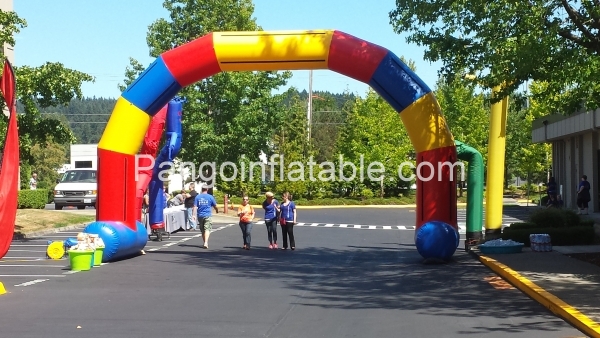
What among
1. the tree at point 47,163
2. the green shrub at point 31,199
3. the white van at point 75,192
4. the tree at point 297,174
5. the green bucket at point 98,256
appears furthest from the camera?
the tree at point 47,163

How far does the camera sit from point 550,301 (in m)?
10.9

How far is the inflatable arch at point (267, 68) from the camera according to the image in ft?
57.3

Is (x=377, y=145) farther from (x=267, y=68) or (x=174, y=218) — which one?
(x=267, y=68)

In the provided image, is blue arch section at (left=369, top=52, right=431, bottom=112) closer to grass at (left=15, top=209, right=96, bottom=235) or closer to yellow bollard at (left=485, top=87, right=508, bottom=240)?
yellow bollard at (left=485, top=87, right=508, bottom=240)

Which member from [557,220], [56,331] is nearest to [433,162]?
[557,220]

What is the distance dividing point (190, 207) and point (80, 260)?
39.9 ft

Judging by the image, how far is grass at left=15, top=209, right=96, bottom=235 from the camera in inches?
1025

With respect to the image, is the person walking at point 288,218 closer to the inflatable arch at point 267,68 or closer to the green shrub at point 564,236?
the inflatable arch at point 267,68

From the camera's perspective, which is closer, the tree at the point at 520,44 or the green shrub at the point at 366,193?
the tree at the point at 520,44

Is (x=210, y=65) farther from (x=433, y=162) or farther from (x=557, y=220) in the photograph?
(x=557, y=220)

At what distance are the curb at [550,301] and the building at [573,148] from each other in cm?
1604

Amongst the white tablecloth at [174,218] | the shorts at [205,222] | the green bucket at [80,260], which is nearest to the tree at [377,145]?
the white tablecloth at [174,218]

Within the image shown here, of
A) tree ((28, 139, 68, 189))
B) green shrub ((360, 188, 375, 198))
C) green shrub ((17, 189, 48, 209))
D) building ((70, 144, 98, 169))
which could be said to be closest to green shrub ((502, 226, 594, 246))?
green shrub ((17, 189, 48, 209))

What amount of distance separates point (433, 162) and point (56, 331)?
9896 millimetres
